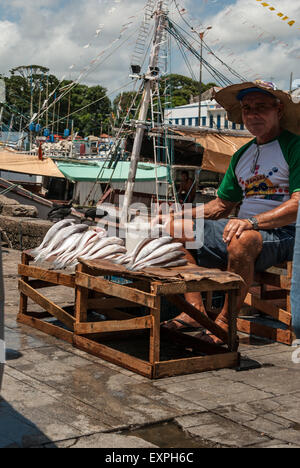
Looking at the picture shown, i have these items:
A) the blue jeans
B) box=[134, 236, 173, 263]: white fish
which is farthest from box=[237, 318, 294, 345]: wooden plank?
the blue jeans

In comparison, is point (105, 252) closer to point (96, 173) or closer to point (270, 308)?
point (270, 308)

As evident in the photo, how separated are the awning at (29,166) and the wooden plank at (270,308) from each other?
76.6 feet

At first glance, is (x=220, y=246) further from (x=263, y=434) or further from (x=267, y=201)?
(x=263, y=434)

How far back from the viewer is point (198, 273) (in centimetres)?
456

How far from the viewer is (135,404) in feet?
12.5

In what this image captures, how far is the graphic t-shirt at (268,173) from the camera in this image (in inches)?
207

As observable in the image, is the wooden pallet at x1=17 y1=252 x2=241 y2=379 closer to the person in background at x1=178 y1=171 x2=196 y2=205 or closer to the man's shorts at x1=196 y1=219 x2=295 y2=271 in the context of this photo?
the man's shorts at x1=196 y1=219 x2=295 y2=271

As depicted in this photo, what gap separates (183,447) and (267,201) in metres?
2.73

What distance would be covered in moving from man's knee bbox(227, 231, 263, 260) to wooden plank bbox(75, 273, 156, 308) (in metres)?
1.03

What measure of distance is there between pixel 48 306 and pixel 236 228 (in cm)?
188

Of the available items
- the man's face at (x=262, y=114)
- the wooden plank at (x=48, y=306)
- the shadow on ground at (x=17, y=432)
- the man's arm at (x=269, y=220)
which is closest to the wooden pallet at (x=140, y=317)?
the wooden plank at (x=48, y=306)

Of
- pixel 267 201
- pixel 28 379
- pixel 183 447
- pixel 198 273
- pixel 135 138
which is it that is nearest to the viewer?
pixel 183 447

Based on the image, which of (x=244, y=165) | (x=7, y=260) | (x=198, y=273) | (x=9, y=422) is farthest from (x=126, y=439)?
(x=7, y=260)

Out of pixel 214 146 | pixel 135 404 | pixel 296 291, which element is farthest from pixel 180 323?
pixel 214 146
